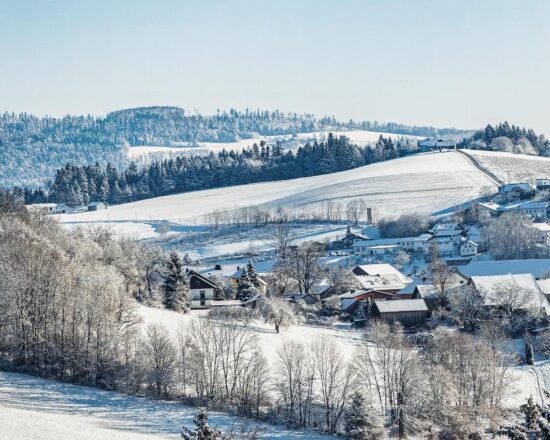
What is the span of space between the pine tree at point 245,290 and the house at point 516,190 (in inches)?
2384

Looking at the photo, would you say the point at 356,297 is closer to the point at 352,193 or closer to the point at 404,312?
the point at 404,312

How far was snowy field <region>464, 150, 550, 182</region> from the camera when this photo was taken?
12862cm

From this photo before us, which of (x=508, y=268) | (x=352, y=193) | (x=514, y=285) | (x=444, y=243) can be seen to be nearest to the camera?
(x=514, y=285)

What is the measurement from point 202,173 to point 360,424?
139m

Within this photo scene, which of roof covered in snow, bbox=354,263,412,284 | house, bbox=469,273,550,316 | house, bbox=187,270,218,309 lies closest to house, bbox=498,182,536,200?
roof covered in snow, bbox=354,263,412,284

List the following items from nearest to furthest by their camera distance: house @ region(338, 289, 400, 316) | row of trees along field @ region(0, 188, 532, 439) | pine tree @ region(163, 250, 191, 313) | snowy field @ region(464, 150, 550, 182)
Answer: row of trees along field @ region(0, 188, 532, 439), pine tree @ region(163, 250, 191, 313), house @ region(338, 289, 400, 316), snowy field @ region(464, 150, 550, 182)

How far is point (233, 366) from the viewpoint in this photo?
36344mm

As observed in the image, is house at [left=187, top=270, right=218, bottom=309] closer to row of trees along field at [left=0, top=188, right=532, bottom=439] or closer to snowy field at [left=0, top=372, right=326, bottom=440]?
row of trees along field at [left=0, top=188, right=532, bottom=439]

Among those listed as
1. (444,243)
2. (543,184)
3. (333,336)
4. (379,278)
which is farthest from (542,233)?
(333,336)

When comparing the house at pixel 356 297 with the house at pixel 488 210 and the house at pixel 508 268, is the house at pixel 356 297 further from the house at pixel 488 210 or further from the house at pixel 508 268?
the house at pixel 488 210

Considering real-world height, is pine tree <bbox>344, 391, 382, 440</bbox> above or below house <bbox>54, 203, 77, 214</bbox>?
below

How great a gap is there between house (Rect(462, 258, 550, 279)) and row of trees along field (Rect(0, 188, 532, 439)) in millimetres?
24599

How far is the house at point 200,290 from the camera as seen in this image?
193 ft

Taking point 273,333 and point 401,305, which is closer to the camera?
point 273,333
